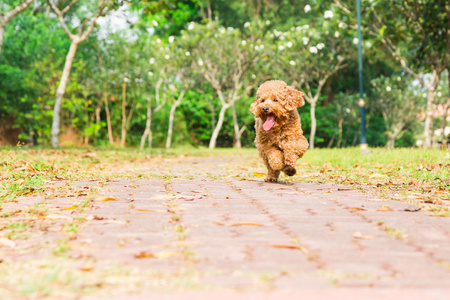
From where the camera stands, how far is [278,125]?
652 centimetres

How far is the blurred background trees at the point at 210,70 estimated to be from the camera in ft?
57.4

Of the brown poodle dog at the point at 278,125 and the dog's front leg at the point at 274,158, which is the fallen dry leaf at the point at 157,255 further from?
the dog's front leg at the point at 274,158

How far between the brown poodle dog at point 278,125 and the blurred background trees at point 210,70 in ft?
26.9

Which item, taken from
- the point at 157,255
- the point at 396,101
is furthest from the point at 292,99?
the point at 396,101

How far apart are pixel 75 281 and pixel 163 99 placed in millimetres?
23404

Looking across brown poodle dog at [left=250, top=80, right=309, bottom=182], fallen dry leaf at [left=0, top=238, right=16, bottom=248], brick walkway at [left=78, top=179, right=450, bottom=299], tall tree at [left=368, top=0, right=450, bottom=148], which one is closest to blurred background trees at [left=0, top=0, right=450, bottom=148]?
tall tree at [left=368, top=0, right=450, bottom=148]

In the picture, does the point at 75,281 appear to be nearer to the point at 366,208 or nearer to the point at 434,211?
the point at 366,208

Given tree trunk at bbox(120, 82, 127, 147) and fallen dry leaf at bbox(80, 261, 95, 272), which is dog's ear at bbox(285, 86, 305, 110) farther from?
tree trunk at bbox(120, 82, 127, 147)

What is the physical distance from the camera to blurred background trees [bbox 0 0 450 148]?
57.4 ft

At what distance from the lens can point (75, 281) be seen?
98.6 inches

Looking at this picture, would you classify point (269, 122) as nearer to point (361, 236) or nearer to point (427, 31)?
point (361, 236)

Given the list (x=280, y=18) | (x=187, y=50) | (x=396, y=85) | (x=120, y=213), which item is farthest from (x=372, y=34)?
(x=120, y=213)

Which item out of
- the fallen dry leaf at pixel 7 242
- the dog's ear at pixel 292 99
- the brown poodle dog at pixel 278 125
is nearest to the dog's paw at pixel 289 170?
the brown poodle dog at pixel 278 125

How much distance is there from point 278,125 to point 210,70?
63.7 feet
